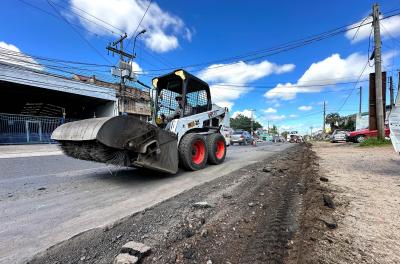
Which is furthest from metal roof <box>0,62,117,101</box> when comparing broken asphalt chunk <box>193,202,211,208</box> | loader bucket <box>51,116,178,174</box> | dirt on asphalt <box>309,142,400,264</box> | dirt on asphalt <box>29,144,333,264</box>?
dirt on asphalt <box>309,142,400,264</box>

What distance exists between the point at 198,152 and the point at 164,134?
1873 millimetres

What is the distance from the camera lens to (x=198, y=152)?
6.70 metres

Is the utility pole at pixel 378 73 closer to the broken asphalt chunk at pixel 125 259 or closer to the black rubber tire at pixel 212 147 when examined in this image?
the black rubber tire at pixel 212 147

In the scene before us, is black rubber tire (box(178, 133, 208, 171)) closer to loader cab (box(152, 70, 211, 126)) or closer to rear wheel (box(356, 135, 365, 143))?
loader cab (box(152, 70, 211, 126))

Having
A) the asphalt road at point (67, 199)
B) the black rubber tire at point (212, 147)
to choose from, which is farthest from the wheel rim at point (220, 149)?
the asphalt road at point (67, 199)

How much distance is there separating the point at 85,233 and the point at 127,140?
193cm

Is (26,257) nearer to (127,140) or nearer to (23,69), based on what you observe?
(127,140)

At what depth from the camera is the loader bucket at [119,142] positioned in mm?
4031

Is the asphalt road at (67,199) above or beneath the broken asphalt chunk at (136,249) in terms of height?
beneath

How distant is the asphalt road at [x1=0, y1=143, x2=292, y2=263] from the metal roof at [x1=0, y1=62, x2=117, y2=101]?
12495 mm

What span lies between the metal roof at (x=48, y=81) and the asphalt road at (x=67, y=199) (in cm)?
1250

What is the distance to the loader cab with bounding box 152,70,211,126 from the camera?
22.0 ft

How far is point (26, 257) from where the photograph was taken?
2.13 m

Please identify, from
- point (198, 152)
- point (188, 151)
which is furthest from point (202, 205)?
point (198, 152)
